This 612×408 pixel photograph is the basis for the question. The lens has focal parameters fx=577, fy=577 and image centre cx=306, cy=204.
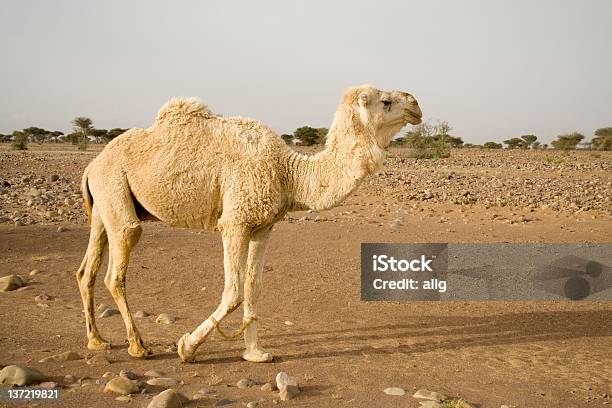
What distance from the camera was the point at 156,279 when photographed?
952 cm

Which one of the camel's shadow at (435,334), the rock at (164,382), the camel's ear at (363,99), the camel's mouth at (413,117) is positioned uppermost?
the camel's ear at (363,99)

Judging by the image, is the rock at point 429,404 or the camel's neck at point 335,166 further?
the camel's neck at point 335,166

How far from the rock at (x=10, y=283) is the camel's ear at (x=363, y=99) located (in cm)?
605

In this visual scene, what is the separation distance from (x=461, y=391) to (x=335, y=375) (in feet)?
3.95

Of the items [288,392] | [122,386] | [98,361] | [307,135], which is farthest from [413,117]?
[307,135]

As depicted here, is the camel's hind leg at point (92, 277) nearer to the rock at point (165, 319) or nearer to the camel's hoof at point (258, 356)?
the rock at point (165, 319)

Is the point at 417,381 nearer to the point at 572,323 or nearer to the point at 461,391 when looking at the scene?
the point at 461,391

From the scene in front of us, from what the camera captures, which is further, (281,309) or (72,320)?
(281,309)

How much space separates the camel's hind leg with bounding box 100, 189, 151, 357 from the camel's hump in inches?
36.5

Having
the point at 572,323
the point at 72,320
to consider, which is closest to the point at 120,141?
the point at 72,320

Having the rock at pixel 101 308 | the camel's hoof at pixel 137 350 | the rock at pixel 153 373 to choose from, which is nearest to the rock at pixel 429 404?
the rock at pixel 153 373

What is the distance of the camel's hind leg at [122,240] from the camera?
607cm

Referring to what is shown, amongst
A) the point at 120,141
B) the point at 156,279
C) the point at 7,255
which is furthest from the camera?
the point at 7,255

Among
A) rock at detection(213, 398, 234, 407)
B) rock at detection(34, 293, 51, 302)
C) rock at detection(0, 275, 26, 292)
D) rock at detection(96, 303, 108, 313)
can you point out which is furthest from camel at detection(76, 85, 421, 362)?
rock at detection(0, 275, 26, 292)
